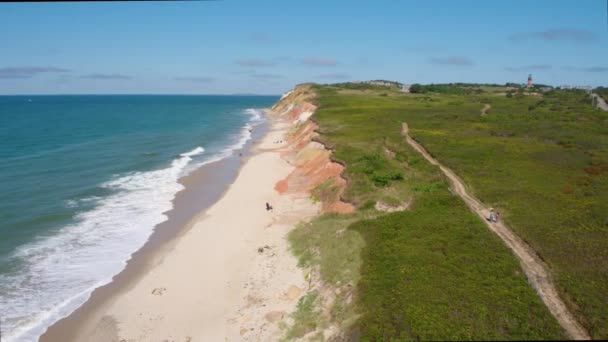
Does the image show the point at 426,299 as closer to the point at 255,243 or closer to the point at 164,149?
the point at 255,243

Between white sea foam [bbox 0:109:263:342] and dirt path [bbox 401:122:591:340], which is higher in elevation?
dirt path [bbox 401:122:591:340]

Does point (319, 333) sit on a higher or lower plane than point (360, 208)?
lower

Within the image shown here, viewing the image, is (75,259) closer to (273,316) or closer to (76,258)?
(76,258)

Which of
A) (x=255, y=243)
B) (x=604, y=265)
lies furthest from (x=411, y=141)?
(x=604, y=265)

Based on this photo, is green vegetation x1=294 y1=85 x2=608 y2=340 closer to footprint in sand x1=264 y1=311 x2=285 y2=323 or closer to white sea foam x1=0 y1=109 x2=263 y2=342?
footprint in sand x1=264 y1=311 x2=285 y2=323

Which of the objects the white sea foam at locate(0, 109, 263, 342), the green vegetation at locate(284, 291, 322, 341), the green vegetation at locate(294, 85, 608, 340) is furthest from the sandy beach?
the green vegetation at locate(294, 85, 608, 340)

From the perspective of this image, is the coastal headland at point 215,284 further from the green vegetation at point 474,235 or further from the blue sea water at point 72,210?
the green vegetation at point 474,235
